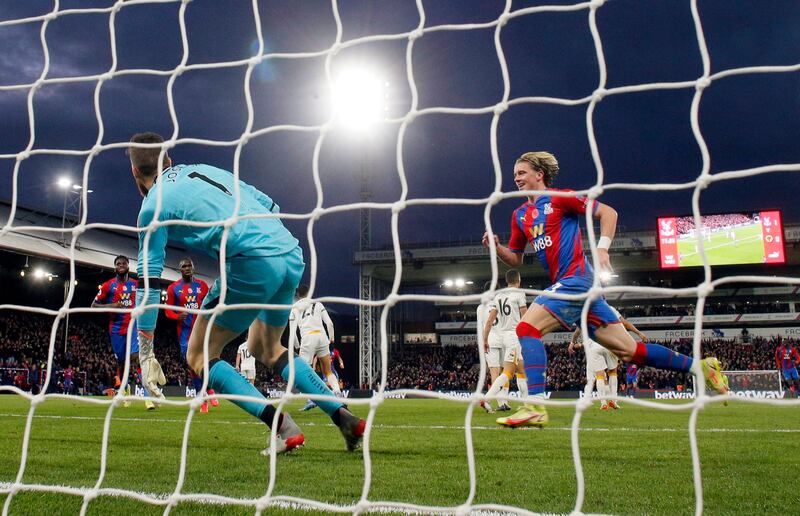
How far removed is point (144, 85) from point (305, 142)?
105ft

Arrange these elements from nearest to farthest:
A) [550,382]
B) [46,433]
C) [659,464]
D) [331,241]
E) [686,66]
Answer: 1. [659,464]
2. [46,433]
3. [550,382]
4. [686,66]
5. [331,241]

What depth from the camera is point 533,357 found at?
4.98m

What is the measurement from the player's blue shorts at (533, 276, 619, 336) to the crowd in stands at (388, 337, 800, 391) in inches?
835

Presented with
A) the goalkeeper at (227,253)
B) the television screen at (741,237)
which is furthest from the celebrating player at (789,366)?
the goalkeeper at (227,253)

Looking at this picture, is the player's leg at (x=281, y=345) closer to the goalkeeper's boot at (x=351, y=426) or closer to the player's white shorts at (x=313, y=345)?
the goalkeeper's boot at (x=351, y=426)

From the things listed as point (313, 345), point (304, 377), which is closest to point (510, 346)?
point (313, 345)

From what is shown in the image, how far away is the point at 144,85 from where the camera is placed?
1307 centimetres

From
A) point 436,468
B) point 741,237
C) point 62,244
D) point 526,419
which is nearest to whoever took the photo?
point 436,468

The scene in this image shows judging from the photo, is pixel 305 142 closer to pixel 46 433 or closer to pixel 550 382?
pixel 550 382

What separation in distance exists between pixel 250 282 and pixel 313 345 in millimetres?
6809

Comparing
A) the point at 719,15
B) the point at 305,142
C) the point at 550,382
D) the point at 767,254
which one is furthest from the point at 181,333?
the point at 305,142

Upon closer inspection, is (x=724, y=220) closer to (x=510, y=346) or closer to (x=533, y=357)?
(x=510, y=346)

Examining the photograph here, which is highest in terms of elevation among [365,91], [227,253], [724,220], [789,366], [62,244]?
[365,91]

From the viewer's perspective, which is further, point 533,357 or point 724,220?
point 724,220
